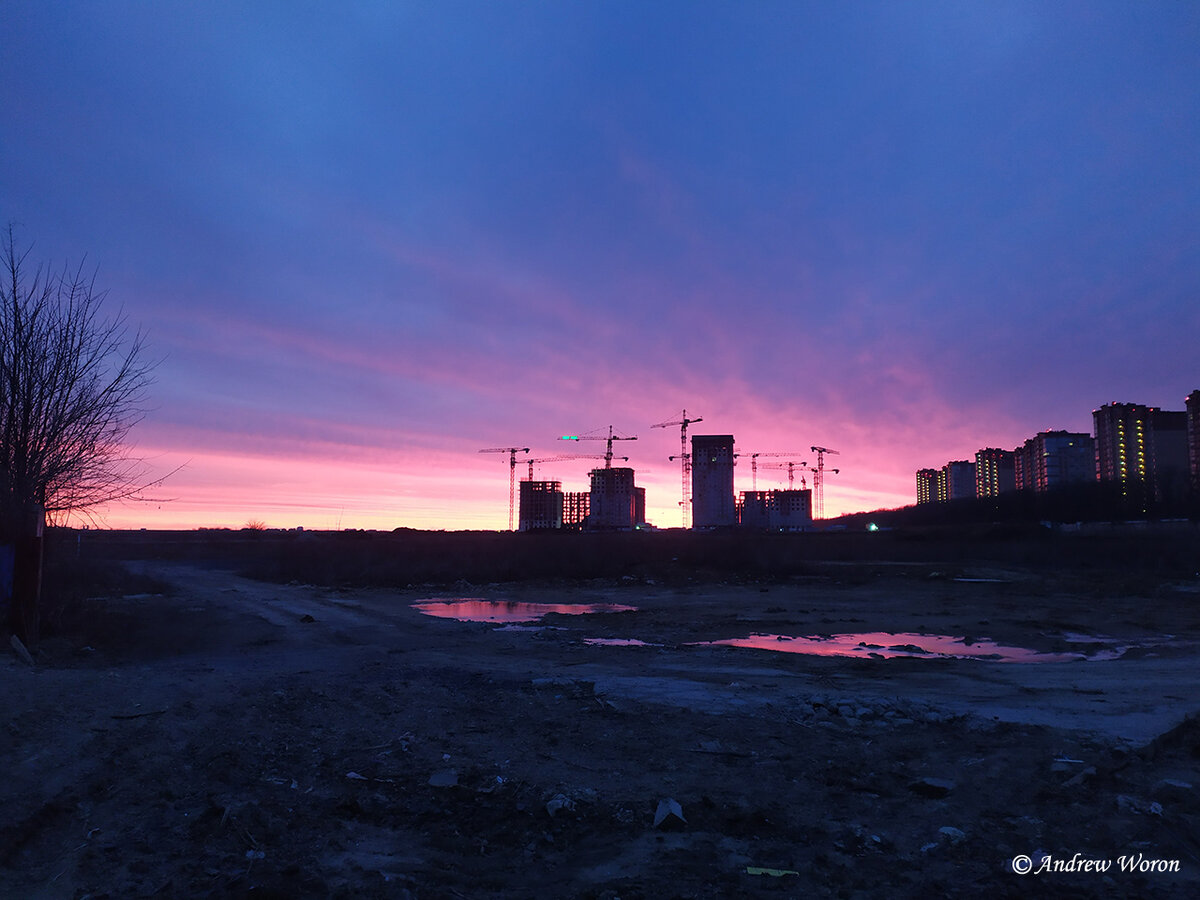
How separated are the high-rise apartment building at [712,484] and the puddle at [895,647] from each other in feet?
308

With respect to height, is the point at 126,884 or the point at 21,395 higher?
the point at 21,395

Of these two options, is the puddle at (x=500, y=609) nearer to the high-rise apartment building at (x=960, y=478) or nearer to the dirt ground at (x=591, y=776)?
the dirt ground at (x=591, y=776)

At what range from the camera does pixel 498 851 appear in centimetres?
547

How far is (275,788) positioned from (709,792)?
3906 millimetres

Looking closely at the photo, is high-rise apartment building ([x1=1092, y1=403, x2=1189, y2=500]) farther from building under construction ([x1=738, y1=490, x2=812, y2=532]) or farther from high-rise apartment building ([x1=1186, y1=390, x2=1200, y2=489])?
building under construction ([x1=738, y1=490, x2=812, y2=532])

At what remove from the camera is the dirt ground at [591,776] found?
4.98 meters

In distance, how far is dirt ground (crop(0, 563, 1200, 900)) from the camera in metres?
4.98

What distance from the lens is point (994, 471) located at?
178m

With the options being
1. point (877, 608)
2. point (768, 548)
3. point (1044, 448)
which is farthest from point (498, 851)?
point (1044, 448)

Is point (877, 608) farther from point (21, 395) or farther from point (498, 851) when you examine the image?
point (21, 395)

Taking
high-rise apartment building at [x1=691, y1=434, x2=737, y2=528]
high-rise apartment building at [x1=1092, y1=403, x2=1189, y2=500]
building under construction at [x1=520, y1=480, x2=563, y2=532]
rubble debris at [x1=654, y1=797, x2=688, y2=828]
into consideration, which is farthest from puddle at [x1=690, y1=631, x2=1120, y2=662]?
high-rise apartment building at [x1=1092, y1=403, x2=1189, y2=500]

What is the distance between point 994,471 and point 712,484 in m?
102

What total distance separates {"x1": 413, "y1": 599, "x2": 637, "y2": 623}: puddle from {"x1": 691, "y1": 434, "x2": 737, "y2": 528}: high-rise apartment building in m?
86.5

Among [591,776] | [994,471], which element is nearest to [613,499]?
[994,471]
